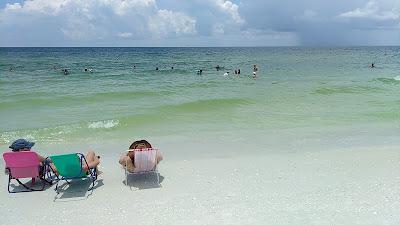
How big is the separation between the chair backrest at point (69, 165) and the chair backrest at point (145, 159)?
1.01 m

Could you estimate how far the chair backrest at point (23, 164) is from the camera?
7453mm

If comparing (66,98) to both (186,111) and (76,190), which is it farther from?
(76,190)

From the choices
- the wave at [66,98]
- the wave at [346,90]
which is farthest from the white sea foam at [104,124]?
the wave at [346,90]

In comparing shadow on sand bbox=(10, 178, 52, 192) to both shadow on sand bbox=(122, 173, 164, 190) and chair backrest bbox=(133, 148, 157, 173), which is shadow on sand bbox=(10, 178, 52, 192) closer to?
shadow on sand bbox=(122, 173, 164, 190)

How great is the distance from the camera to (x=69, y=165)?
24.3ft

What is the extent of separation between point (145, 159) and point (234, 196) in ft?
5.96

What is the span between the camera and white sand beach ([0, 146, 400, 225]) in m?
6.40

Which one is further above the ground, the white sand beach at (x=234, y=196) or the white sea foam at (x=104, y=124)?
the white sea foam at (x=104, y=124)

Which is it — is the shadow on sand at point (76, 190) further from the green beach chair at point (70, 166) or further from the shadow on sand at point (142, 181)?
the shadow on sand at point (142, 181)

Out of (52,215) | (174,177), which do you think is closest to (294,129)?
(174,177)

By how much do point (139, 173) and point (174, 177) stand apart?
70cm

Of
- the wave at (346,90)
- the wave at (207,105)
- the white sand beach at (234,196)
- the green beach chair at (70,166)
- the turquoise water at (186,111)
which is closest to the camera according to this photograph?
the white sand beach at (234,196)

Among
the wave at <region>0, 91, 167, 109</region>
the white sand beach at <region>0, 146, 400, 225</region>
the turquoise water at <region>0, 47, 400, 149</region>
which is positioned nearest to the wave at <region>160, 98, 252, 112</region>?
the turquoise water at <region>0, 47, 400, 149</region>

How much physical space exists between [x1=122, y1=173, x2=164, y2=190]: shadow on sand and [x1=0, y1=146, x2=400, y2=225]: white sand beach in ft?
0.06
